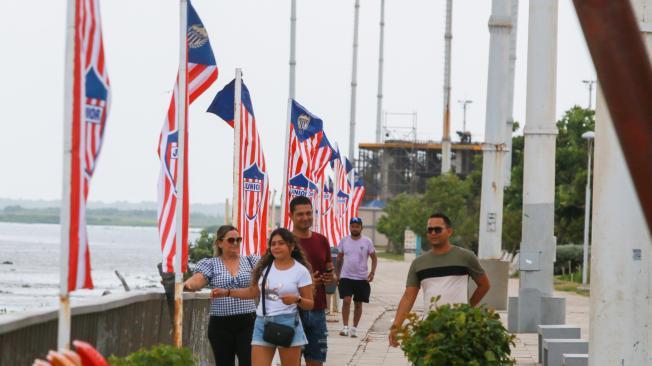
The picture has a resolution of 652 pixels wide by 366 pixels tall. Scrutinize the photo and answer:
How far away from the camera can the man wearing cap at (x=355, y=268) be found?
65.7 feet

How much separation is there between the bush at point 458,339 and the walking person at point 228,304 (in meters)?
2.34

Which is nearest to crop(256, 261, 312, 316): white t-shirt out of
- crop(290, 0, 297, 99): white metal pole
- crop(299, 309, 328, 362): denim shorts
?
crop(299, 309, 328, 362): denim shorts

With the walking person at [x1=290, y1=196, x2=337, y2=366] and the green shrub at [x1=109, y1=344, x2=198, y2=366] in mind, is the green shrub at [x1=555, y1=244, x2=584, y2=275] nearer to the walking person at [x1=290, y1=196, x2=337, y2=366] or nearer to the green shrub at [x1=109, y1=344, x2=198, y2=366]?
the walking person at [x1=290, y1=196, x2=337, y2=366]

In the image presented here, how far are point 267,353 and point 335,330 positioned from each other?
11520 millimetres

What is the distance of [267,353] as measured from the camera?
34.5ft

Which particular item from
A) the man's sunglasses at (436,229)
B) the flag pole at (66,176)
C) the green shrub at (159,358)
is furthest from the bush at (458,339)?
the flag pole at (66,176)

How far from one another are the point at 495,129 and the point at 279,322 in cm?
1573

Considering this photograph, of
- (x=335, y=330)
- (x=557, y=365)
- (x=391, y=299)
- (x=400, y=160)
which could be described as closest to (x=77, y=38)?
(x=557, y=365)

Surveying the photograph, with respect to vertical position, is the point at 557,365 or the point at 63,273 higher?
the point at 63,273

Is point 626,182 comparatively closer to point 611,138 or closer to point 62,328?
point 611,138

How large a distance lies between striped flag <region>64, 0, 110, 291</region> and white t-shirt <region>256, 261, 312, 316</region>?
4450 millimetres

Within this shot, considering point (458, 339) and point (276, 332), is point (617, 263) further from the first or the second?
point (276, 332)

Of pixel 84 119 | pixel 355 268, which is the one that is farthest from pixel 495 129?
pixel 84 119

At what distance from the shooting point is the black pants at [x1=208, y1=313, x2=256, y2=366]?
11.0 m
